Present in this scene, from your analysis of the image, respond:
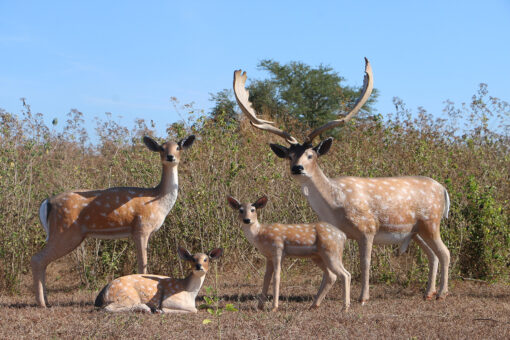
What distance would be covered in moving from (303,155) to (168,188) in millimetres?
1647

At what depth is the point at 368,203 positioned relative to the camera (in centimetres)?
680

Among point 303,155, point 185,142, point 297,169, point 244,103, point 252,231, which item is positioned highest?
point 244,103

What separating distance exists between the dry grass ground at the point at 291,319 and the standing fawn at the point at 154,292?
173 millimetres

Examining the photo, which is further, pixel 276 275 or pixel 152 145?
pixel 152 145

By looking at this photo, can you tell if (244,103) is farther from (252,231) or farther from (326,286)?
(326,286)

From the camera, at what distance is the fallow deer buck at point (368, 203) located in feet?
21.9

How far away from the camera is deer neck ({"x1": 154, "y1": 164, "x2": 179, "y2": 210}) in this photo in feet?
22.0

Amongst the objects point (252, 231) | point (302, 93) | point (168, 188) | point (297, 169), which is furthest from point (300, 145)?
point (302, 93)

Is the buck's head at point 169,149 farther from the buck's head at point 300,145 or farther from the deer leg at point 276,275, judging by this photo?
the deer leg at point 276,275

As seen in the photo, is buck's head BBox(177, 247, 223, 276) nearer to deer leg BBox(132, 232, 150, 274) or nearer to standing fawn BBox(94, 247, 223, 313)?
standing fawn BBox(94, 247, 223, 313)

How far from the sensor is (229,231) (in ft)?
28.4

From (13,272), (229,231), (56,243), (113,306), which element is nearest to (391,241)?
(229,231)

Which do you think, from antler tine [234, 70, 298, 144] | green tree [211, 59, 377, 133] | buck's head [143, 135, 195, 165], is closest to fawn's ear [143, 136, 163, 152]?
buck's head [143, 135, 195, 165]

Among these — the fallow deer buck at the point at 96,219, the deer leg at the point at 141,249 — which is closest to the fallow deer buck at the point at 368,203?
the fallow deer buck at the point at 96,219
